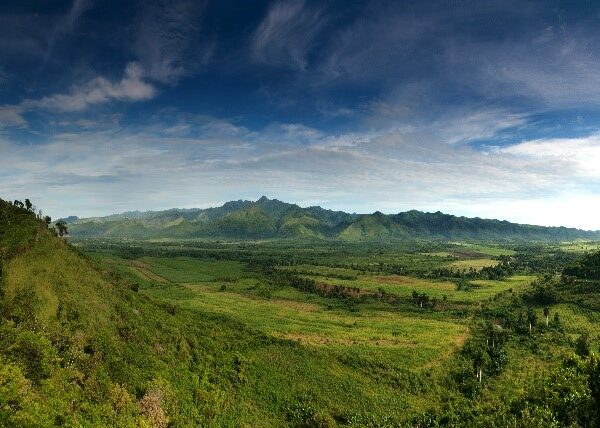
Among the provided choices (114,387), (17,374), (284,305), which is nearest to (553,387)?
(114,387)

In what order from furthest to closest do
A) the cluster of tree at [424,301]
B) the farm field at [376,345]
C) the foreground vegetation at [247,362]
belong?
the cluster of tree at [424,301]
the farm field at [376,345]
the foreground vegetation at [247,362]

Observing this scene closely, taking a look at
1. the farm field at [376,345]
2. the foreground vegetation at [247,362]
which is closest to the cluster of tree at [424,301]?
the farm field at [376,345]

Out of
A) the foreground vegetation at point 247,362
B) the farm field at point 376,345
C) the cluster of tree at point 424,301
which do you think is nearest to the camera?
the foreground vegetation at point 247,362

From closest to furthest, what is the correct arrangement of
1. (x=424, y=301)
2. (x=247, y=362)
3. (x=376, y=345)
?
1. (x=247, y=362)
2. (x=376, y=345)
3. (x=424, y=301)

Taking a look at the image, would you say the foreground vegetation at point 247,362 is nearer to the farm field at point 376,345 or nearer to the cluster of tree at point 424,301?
the farm field at point 376,345

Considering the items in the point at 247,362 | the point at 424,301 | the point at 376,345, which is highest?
the point at 247,362

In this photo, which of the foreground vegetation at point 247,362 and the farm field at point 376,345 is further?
the farm field at point 376,345

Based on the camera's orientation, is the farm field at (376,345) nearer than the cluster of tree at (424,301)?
Yes

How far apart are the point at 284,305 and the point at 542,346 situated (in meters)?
88.1

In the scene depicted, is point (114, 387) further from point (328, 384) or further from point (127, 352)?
point (328, 384)

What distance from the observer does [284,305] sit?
165m

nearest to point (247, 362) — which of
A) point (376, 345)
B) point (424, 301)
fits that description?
point (376, 345)

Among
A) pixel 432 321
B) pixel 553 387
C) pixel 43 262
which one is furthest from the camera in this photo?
pixel 432 321

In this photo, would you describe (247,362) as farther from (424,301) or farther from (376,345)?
(424,301)
